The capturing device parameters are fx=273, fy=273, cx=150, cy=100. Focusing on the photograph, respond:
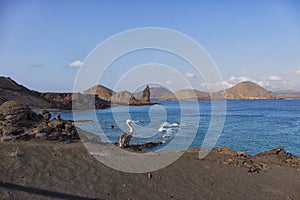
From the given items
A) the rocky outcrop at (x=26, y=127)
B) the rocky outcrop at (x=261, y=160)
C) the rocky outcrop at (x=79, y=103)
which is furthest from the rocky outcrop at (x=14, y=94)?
the rocky outcrop at (x=261, y=160)

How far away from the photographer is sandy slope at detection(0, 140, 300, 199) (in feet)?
Answer: 23.4

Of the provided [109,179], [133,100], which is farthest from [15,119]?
[133,100]

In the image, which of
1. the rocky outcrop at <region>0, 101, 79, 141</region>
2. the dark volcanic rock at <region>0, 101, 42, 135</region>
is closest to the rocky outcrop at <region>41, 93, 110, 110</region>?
the dark volcanic rock at <region>0, 101, 42, 135</region>

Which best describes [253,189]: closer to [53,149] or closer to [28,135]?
[53,149]

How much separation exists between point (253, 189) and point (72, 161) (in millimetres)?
5923

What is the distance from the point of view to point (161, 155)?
1127 cm

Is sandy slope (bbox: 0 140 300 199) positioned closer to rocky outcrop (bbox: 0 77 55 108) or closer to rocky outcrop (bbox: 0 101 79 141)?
rocky outcrop (bbox: 0 101 79 141)

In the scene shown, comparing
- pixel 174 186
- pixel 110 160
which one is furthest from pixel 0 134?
pixel 174 186

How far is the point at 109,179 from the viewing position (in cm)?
812

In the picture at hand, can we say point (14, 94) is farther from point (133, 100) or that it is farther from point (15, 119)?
point (15, 119)

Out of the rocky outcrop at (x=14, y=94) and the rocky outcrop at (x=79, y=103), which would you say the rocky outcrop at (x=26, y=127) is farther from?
the rocky outcrop at (x=79, y=103)

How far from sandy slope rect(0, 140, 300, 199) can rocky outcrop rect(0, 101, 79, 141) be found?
2.96ft

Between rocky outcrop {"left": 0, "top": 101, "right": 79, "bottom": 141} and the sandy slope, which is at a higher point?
rocky outcrop {"left": 0, "top": 101, "right": 79, "bottom": 141}

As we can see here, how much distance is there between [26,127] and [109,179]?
5807 millimetres
